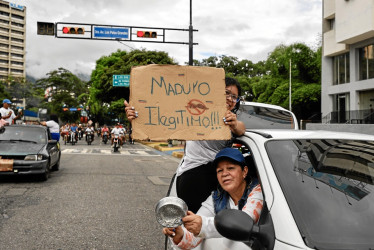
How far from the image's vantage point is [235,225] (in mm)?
1830

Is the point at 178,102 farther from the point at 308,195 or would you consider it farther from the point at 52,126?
the point at 52,126

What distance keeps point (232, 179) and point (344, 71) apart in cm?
2840

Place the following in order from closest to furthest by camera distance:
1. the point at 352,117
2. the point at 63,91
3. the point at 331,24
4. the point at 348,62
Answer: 1. the point at 352,117
2. the point at 348,62
3. the point at 331,24
4. the point at 63,91

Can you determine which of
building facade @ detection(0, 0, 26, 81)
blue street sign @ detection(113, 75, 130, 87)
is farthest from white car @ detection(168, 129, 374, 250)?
building facade @ detection(0, 0, 26, 81)

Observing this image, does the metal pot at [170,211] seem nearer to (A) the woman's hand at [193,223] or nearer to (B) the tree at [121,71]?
(A) the woman's hand at [193,223]

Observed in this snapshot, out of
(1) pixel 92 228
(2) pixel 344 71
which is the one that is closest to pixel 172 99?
(1) pixel 92 228

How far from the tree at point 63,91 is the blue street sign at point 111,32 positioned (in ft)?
264

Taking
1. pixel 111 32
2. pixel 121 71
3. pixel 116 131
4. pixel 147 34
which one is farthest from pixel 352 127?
pixel 121 71

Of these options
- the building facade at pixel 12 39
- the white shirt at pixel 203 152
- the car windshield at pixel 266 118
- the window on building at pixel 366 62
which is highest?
the building facade at pixel 12 39

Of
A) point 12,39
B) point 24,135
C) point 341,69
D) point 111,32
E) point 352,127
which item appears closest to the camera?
point 24,135

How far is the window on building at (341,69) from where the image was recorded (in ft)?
91.9

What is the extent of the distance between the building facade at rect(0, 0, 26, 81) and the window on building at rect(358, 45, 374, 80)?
12156 centimetres

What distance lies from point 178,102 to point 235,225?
1.19m

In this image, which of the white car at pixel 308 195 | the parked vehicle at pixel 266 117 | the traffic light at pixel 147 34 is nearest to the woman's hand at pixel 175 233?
the white car at pixel 308 195
